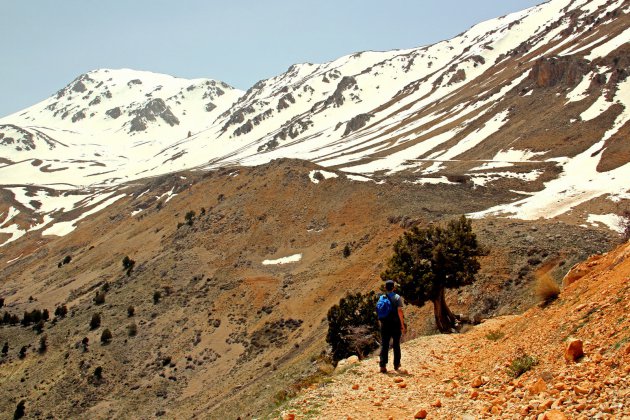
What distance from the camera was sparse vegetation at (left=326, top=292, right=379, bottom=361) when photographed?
21766 millimetres

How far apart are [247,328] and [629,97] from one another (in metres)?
68.5

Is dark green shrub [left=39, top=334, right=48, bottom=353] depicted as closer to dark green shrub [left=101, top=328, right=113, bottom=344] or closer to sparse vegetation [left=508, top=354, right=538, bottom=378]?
dark green shrub [left=101, top=328, right=113, bottom=344]

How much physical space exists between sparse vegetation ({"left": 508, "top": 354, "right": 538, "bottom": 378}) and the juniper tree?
9278mm

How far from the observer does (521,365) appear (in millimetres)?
8789

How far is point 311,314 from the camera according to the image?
37219 millimetres

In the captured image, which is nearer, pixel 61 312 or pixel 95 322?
pixel 95 322

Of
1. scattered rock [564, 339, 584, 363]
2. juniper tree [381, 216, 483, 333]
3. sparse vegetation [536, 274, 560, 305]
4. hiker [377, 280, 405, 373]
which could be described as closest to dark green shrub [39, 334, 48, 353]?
juniper tree [381, 216, 483, 333]

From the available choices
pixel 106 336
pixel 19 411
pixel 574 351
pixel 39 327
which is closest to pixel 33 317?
pixel 39 327

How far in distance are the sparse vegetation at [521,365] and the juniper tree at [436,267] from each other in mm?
9278

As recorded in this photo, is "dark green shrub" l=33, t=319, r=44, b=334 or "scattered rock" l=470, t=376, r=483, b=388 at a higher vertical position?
"scattered rock" l=470, t=376, r=483, b=388

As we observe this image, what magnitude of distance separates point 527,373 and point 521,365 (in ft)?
0.69

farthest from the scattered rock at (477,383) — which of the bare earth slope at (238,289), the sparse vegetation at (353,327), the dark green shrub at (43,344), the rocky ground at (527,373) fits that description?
the dark green shrub at (43,344)

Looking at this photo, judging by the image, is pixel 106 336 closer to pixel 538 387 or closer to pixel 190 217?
pixel 190 217

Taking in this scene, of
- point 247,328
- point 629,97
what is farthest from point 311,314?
point 629,97
